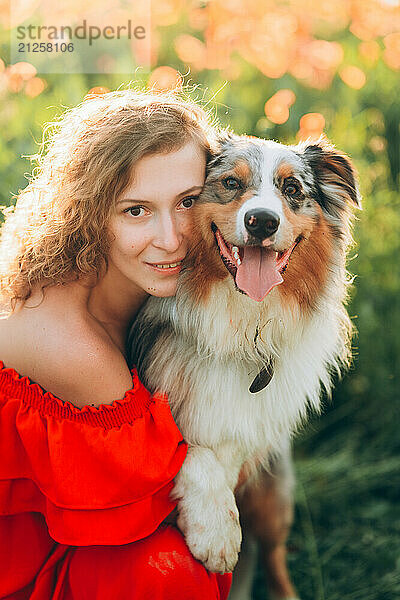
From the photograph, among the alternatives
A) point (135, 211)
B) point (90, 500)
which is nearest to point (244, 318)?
point (135, 211)

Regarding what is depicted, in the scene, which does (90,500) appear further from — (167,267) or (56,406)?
(167,267)

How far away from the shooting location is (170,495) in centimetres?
215

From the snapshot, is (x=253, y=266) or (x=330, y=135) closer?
(x=253, y=266)

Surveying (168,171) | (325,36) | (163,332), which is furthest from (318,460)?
(325,36)

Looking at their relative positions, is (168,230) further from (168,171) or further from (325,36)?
(325,36)

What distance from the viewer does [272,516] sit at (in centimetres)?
273

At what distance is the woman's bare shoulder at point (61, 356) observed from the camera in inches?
81.0

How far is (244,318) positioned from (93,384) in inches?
23.4

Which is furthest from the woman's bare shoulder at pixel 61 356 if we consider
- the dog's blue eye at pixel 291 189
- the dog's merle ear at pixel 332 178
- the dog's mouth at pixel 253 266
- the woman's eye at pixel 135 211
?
the dog's merle ear at pixel 332 178

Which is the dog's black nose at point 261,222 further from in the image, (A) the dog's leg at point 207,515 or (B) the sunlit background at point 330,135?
(B) the sunlit background at point 330,135

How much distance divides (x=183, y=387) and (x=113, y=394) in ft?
1.04

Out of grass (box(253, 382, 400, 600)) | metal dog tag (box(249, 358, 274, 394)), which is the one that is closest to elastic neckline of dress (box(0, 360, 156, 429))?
metal dog tag (box(249, 358, 274, 394))

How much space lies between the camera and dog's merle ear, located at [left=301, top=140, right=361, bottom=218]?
7.80 ft

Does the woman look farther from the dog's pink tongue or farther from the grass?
the grass
